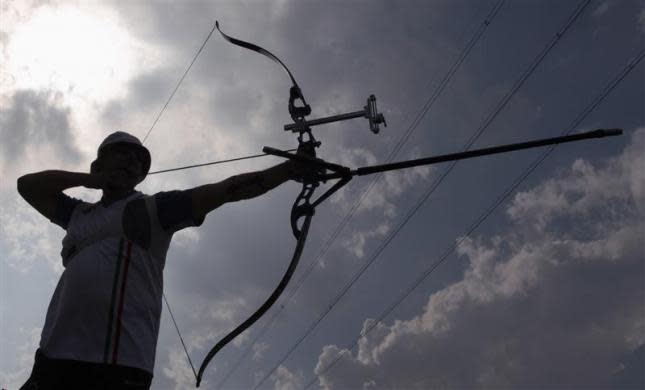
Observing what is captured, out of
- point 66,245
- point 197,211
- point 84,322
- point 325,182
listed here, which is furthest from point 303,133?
point 84,322

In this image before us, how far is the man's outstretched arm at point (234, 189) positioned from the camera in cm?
347

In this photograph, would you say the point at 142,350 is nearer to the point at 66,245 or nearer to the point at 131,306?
the point at 131,306

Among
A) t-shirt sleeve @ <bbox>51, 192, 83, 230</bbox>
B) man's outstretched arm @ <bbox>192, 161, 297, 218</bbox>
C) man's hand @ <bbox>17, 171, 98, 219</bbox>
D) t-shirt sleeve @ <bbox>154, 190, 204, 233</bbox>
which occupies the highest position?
man's hand @ <bbox>17, 171, 98, 219</bbox>

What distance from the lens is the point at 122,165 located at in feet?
12.4

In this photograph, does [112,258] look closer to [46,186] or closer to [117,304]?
[117,304]

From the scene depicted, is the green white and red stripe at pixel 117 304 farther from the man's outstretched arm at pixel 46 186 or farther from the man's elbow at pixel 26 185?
the man's elbow at pixel 26 185

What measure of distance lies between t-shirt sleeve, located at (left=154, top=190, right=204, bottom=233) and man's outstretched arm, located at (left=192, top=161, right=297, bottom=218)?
0.12 feet

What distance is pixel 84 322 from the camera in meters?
3.05

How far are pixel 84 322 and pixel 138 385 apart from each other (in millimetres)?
449

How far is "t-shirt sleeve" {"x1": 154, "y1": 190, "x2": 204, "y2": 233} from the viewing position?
3.43 m

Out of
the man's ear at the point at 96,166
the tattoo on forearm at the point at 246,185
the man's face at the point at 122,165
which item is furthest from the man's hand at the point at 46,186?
the tattoo on forearm at the point at 246,185

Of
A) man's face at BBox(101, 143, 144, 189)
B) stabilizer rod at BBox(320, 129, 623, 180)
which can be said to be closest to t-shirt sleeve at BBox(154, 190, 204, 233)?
man's face at BBox(101, 143, 144, 189)

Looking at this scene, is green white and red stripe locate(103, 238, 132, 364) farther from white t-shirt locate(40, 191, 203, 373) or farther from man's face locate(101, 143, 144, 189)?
man's face locate(101, 143, 144, 189)

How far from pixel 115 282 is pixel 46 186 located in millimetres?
1126
